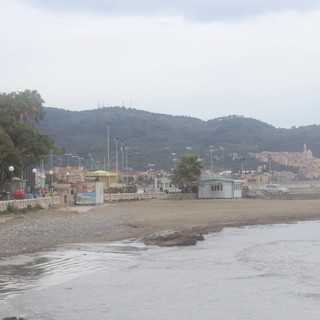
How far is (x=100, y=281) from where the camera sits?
59.9 feet

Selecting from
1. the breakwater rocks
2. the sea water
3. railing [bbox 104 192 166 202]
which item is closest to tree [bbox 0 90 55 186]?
railing [bbox 104 192 166 202]

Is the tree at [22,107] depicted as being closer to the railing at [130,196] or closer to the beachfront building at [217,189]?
the railing at [130,196]

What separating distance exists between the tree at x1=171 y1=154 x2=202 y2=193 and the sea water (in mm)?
48240

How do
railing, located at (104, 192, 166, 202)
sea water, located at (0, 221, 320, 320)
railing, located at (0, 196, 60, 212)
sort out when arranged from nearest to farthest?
sea water, located at (0, 221, 320, 320), railing, located at (0, 196, 60, 212), railing, located at (104, 192, 166, 202)

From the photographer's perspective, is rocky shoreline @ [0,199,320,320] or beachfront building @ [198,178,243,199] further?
beachfront building @ [198,178,243,199]

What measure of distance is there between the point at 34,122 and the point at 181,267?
5786cm

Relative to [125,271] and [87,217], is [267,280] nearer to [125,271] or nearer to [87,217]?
[125,271]

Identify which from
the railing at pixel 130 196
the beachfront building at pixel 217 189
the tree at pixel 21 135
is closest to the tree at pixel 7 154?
the tree at pixel 21 135

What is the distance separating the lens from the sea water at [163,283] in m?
14.0

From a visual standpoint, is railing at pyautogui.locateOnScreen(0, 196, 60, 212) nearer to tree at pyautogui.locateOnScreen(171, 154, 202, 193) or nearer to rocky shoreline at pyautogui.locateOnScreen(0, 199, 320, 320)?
rocky shoreline at pyautogui.locateOnScreen(0, 199, 320, 320)

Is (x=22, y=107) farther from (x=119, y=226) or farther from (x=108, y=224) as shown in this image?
(x=119, y=226)

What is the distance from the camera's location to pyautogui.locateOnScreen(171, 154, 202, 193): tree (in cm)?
7694

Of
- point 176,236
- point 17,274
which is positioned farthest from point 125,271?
point 176,236

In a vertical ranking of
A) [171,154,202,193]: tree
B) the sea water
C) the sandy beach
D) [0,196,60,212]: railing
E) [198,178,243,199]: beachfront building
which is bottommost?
the sea water
